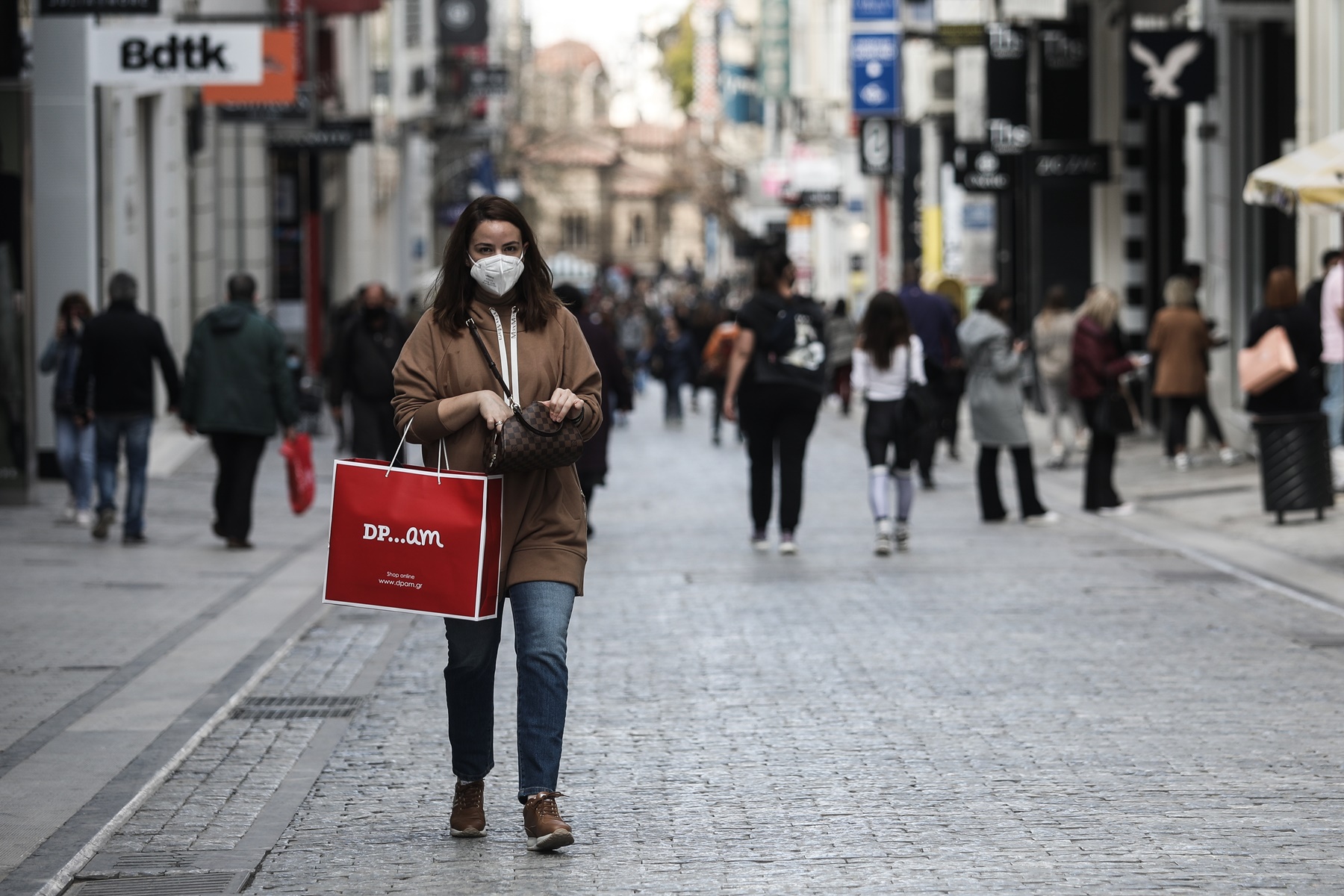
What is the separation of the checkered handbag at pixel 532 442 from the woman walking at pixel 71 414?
9.97 meters

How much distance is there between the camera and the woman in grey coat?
52.0ft

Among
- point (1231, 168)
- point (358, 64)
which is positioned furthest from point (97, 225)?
point (358, 64)

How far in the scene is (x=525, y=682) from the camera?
6.06 metres

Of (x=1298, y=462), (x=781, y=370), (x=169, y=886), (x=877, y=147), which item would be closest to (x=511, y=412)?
(x=169, y=886)

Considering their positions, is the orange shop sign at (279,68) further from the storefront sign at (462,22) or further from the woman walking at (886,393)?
the storefront sign at (462,22)

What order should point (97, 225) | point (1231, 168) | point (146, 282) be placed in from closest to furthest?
point (97, 225), point (1231, 168), point (146, 282)

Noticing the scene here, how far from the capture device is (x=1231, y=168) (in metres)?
22.8

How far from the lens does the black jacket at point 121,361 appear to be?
14.7 metres

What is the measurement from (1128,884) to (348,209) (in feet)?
135

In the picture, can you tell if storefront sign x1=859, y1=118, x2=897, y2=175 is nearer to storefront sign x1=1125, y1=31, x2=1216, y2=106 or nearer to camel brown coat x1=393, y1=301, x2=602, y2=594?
storefront sign x1=1125, y1=31, x2=1216, y2=106

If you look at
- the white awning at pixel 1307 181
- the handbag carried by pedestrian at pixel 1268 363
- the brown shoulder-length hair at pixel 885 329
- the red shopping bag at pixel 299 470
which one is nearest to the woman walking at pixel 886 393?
the brown shoulder-length hair at pixel 885 329

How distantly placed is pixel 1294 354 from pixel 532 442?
1152 cm

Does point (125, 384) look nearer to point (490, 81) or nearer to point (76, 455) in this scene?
point (76, 455)

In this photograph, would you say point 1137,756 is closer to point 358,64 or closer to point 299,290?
point 299,290
